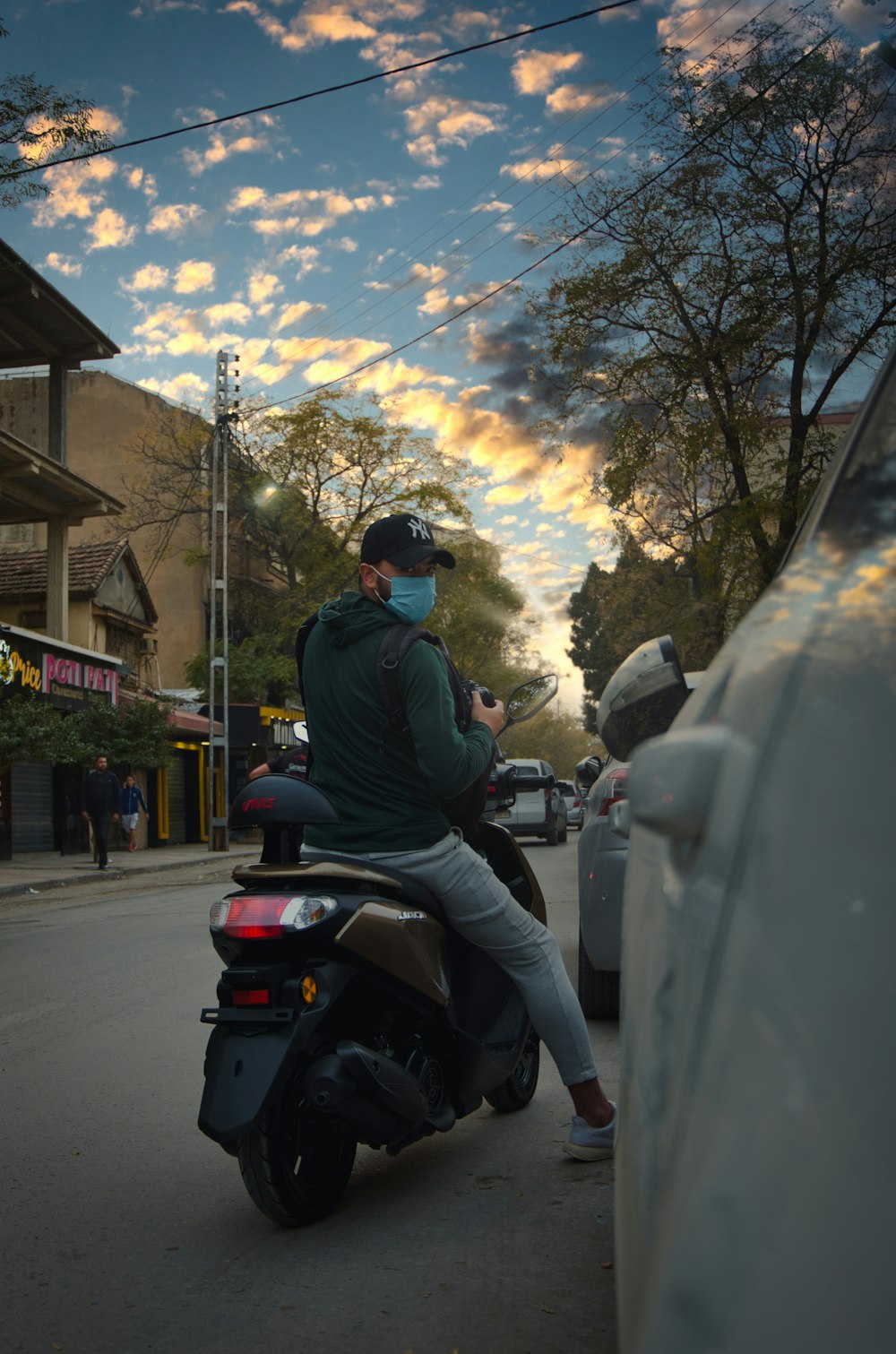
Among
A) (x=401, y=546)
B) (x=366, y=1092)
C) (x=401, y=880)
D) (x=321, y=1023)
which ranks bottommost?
(x=366, y=1092)

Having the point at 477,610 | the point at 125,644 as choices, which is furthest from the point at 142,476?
the point at 477,610

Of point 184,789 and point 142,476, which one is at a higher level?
point 142,476

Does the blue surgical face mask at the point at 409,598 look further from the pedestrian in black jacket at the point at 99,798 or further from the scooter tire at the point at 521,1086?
the pedestrian in black jacket at the point at 99,798

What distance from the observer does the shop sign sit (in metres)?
24.5

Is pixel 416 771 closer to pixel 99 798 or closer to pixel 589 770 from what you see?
pixel 589 770

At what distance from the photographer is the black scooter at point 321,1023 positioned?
120 inches

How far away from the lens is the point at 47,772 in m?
27.5

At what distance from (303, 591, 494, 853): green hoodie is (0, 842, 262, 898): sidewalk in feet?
48.7

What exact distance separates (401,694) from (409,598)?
30 centimetres

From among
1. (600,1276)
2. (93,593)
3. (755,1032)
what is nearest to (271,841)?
(600,1276)

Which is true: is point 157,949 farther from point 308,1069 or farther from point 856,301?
point 856,301

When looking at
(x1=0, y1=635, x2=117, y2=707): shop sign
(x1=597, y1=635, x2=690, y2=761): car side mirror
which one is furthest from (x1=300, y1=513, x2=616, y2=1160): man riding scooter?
(x1=0, y1=635, x2=117, y2=707): shop sign

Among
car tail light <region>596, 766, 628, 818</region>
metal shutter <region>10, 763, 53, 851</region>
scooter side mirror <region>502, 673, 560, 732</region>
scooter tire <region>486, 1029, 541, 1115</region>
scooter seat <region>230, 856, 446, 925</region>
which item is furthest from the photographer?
metal shutter <region>10, 763, 53, 851</region>

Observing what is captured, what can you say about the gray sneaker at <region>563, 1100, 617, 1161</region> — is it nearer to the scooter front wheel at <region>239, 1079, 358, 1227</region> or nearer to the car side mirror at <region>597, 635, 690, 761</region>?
the scooter front wheel at <region>239, 1079, 358, 1227</region>
